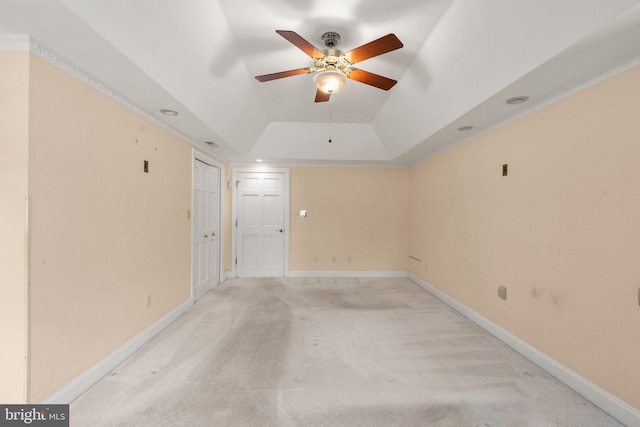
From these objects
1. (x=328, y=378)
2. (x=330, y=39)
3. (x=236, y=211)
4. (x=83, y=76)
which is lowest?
(x=328, y=378)

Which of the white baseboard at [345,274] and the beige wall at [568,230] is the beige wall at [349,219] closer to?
the white baseboard at [345,274]

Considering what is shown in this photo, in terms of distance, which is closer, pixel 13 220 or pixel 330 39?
pixel 13 220

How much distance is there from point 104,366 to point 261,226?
3500mm

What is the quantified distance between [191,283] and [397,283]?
11.8ft

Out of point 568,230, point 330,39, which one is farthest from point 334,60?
point 568,230

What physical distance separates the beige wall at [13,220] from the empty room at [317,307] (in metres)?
0.01

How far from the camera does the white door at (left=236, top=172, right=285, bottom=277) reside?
18.0 ft

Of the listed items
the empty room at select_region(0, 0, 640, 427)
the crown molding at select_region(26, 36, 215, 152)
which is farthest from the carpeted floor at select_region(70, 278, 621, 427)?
the crown molding at select_region(26, 36, 215, 152)

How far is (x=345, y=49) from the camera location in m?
2.65

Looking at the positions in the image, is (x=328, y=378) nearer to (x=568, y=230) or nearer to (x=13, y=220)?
(x=568, y=230)

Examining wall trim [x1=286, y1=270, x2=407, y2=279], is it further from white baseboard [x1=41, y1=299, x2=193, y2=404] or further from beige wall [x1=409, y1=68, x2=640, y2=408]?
white baseboard [x1=41, y1=299, x2=193, y2=404]

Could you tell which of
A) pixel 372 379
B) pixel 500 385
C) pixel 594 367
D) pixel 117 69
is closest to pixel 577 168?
pixel 594 367

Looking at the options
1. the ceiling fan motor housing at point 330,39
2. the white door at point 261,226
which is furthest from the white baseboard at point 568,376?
the white door at point 261,226

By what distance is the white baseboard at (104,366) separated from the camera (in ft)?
6.08
